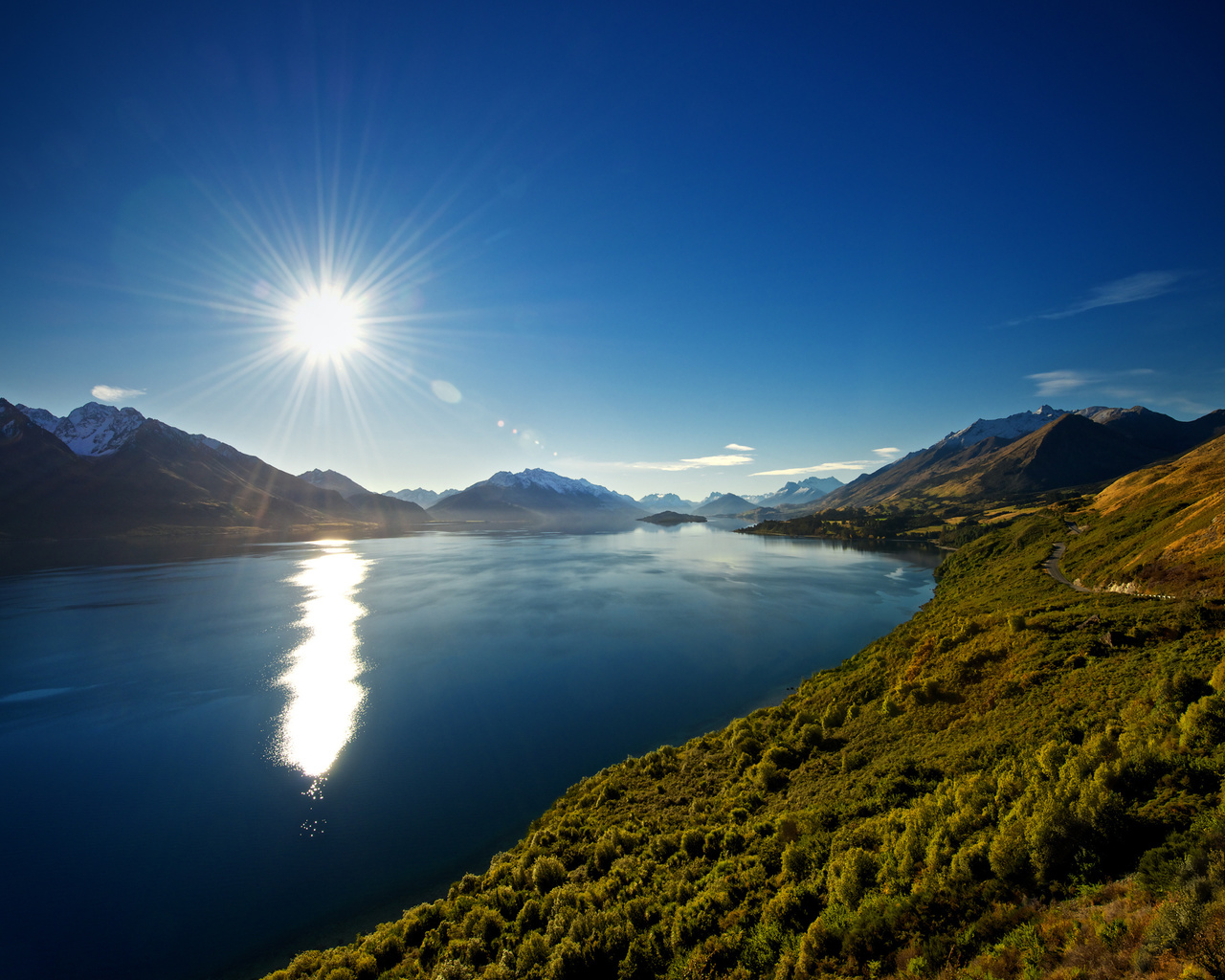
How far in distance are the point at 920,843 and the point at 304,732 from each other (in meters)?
37.9

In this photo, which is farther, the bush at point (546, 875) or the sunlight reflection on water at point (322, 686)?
the sunlight reflection on water at point (322, 686)

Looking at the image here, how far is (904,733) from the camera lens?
20.0m

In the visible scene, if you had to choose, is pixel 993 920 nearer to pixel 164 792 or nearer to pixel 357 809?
pixel 357 809

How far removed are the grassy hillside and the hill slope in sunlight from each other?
6 centimetres

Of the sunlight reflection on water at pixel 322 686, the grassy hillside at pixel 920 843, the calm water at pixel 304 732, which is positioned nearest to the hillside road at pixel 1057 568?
the grassy hillside at pixel 920 843

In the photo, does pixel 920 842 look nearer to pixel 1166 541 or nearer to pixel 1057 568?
pixel 1166 541

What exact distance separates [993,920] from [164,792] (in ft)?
125

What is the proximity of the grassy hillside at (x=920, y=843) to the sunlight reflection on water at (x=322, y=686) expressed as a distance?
1707cm

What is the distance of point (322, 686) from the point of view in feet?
133

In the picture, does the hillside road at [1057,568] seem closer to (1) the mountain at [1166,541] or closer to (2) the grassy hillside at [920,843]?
(1) the mountain at [1166,541]

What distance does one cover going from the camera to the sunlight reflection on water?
99.0 ft

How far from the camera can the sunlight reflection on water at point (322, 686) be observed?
30188 mm

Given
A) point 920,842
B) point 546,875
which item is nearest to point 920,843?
point 920,842

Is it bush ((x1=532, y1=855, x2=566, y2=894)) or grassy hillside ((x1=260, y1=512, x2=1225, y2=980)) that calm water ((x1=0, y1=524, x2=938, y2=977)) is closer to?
grassy hillside ((x1=260, y1=512, x2=1225, y2=980))
